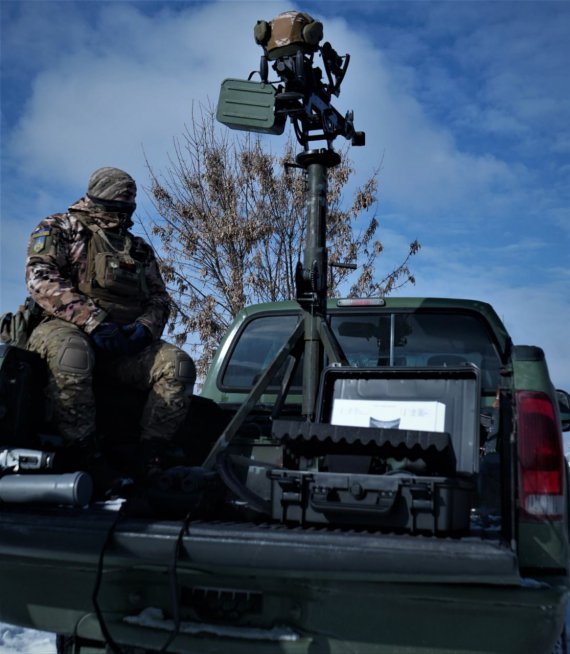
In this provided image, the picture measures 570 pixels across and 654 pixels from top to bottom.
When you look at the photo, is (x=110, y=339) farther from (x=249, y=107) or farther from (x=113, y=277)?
(x=249, y=107)

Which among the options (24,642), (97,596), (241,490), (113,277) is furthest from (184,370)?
(24,642)

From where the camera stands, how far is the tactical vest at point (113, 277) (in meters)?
3.46

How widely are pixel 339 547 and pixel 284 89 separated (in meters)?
2.61

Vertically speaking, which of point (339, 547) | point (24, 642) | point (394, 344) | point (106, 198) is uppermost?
point (106, 198)

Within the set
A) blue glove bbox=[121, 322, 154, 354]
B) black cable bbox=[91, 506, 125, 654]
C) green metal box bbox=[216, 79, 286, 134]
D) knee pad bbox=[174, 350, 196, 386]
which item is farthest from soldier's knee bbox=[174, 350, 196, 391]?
green metal box bbox=[216, 79, 286, 134]

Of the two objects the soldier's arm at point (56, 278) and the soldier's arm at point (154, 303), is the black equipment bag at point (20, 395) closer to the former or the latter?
the soldier's arm at point (56, 278)

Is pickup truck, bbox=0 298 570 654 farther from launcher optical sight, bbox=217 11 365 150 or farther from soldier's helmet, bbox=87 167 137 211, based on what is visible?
launcher optical sight, bbox=217 11 365 150

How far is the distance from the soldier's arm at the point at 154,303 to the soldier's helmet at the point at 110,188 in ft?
0.99

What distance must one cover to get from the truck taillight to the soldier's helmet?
2253 millimetres

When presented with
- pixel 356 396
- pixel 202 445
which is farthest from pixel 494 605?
pixel 202 445

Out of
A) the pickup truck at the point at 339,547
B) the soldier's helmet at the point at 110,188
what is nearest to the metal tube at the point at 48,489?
the pickup truck at the point at 339,547

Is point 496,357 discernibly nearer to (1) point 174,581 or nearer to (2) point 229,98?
(2) point 229,98

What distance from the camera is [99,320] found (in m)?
3.25

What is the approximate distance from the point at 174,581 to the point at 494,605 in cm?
96
